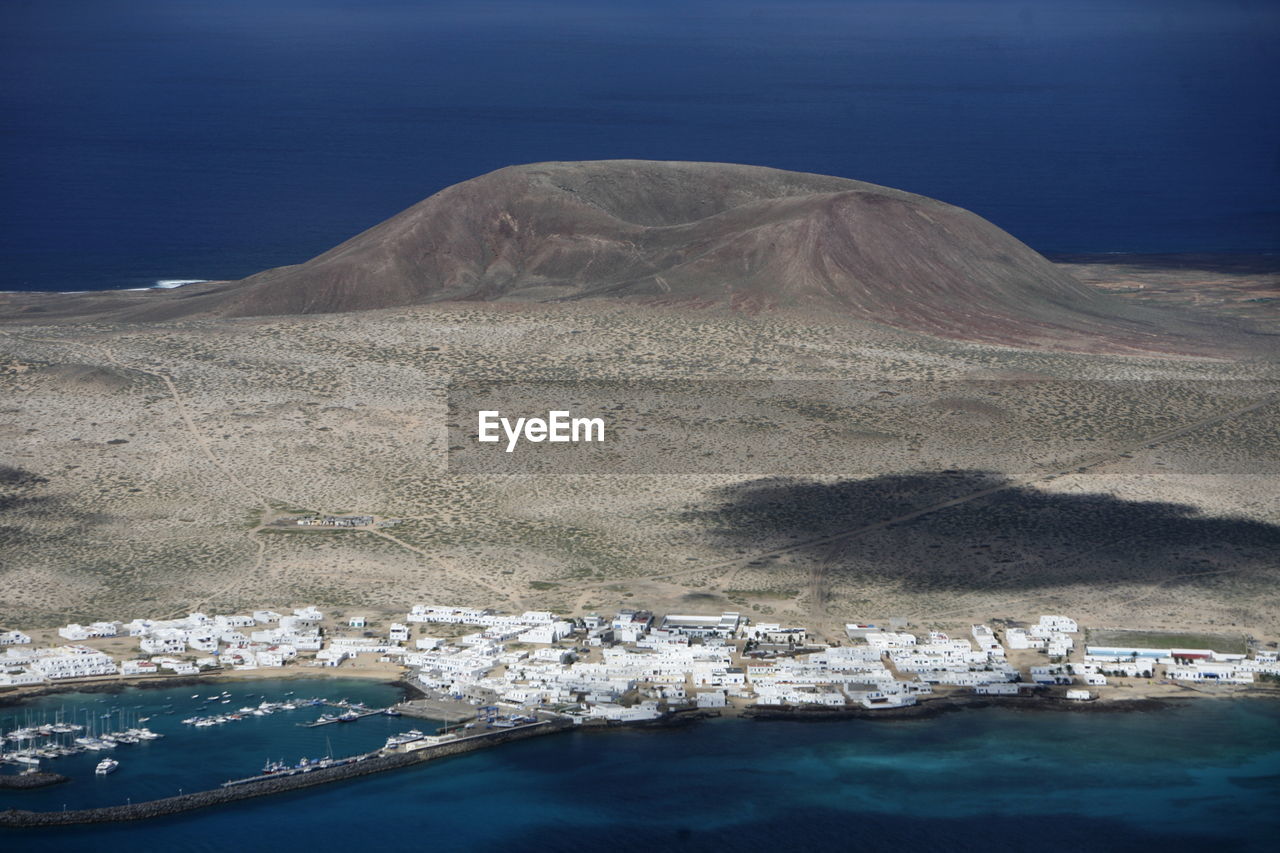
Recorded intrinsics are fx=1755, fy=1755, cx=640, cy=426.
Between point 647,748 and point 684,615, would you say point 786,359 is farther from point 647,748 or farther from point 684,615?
point 647,748

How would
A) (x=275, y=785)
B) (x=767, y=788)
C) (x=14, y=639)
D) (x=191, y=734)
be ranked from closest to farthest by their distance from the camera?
(x=275, y=785) < (x=767, y=788) < (x=191, y=734) < (x=14, y=639)

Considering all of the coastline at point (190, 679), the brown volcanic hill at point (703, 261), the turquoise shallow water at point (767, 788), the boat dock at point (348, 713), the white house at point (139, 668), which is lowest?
the turquoise shallow water at point (767, 788)

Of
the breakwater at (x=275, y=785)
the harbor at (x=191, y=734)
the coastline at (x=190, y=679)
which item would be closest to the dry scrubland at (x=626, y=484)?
the coastline at (x=190, y=679)

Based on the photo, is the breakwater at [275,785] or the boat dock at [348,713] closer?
the breakwater at [275,785]

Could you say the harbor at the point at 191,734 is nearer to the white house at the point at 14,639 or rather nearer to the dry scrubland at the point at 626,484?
the white house at the point at 14,639

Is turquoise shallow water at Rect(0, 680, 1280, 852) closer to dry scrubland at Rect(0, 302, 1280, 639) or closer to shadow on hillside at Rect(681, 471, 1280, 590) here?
dry scrubland at Rect(0, 302, 1280, 639)

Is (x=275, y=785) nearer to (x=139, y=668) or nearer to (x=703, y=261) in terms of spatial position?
(x=139, y=668)

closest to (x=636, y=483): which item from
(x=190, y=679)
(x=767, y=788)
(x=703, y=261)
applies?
(x=190, y=679)

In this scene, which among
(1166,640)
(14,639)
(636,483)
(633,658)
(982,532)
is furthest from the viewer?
(636,483)
